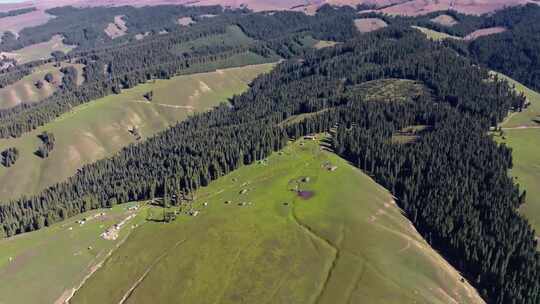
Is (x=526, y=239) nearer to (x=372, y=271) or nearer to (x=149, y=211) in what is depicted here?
(x=372, y=271)

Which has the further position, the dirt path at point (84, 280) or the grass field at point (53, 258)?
the grass field at point (53, 258)

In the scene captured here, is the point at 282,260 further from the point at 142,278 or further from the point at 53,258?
the point at 53,258

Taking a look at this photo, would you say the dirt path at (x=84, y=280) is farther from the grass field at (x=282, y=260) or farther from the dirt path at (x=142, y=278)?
the dirt path at (x=142, y=278)

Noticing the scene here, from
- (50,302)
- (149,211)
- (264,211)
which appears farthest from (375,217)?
(50,302)

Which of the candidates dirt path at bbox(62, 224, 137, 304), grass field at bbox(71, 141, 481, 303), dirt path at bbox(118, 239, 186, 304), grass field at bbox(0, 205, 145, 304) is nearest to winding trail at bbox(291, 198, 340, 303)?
grass field at bbox(71, 141, 481, 303)

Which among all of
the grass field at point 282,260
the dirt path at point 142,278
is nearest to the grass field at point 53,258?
the grass field at point 282,260
